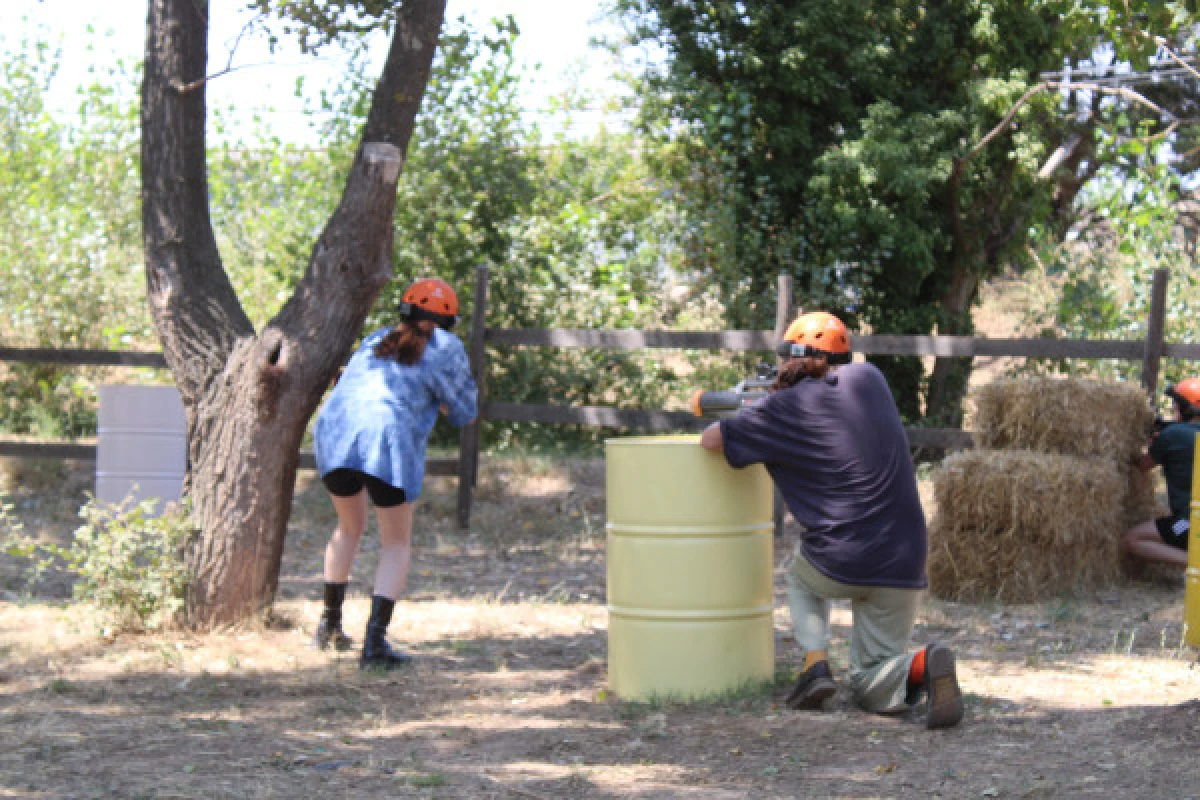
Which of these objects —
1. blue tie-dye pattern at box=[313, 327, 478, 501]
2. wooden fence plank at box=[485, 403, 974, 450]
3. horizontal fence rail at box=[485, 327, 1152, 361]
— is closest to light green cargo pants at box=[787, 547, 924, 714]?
blue tie-dye pattern at box=[313, 327, 478, 501]

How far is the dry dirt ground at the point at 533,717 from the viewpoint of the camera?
14.5 ft

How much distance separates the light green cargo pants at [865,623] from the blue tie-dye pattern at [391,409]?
163cm

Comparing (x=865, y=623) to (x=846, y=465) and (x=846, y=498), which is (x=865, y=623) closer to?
Result: (x=846, y=498)

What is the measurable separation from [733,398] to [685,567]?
0.77 m

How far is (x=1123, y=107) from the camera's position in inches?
646

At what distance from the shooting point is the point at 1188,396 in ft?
27.0

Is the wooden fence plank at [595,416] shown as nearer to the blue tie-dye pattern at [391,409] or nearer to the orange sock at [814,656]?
the blue tie-dye pattern at [391,409]

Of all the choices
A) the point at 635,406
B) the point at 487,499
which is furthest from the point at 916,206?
the point at 487,499

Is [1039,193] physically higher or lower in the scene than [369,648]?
higher

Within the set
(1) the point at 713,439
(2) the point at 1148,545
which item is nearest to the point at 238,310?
(1) the point at 713,439

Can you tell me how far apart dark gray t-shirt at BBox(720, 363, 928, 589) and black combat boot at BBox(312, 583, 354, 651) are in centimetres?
201

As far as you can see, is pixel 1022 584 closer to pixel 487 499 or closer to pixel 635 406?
pixel 487 499

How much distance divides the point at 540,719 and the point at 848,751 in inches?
46.0

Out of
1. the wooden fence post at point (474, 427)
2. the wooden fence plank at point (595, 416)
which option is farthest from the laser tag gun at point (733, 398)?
the wooden fence post at point (474, 427)
